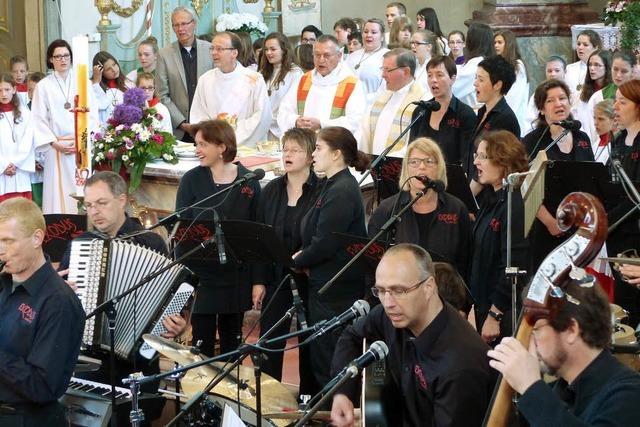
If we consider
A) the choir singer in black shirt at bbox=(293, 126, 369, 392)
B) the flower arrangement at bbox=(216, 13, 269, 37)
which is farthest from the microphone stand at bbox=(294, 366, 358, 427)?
the flower arrangement at bbox=(216, 13, 269, 37)

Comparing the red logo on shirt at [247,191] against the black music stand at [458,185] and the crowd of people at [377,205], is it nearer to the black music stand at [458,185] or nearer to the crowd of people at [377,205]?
the crowd of people at [377,205]

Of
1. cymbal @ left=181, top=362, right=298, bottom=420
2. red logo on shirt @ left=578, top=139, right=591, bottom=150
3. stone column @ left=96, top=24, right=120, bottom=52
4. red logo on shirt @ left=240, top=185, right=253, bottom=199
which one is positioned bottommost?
cymbal @ left=181, top=362, right=298, bottom=420

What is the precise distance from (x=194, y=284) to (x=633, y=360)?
7.41 ft

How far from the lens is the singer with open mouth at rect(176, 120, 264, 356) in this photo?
7.38m

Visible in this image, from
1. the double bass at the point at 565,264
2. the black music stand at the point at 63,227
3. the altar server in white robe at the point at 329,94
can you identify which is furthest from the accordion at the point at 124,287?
the altar server in white robe at the point at 329,94

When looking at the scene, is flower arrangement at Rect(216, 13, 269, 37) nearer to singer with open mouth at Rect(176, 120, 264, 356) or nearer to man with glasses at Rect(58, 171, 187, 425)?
singer with open mouth at Rect(176, 120, 264, 356)

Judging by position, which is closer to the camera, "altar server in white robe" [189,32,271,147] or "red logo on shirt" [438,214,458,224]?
"red logo on shirt" [438,214,458,224]

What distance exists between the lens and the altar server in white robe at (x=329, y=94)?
10.1 metres

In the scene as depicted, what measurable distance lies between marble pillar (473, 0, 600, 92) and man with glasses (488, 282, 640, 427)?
10.8m

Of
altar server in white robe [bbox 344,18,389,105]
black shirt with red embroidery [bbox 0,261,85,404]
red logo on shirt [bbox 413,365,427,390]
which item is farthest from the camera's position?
altar server in white robe [bbox 344,18,389,105]

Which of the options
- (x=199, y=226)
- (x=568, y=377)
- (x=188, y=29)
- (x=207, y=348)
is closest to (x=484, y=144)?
(x=199, y=226)

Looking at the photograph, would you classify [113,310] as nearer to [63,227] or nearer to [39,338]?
[39,338]

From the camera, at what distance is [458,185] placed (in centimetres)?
741

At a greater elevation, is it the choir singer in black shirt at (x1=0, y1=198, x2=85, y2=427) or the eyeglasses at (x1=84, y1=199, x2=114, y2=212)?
the eyeglasses at (x1=84, y1=199, x2=114, y2=212)
